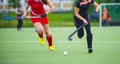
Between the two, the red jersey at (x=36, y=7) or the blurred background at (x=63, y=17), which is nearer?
the red jersey at (x=36, y=7)

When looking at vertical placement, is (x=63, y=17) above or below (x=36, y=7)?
below

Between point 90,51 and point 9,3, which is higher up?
point 90,51

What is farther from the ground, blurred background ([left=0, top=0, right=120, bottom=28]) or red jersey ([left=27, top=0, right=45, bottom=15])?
Answer: red jersey ([left=27, top=0, right=45, bottom=15])

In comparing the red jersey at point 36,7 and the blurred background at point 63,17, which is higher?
the red jersey at point 36,7

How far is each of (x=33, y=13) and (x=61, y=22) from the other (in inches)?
957

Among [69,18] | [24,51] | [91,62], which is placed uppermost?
[91,62]

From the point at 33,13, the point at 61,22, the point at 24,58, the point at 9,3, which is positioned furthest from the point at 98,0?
the point at 24,58

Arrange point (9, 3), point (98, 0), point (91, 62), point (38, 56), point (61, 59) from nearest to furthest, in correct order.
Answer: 1. point (91, 62)
2. point (61, 59)
3. point (38, 56)
4. point (98, 0)
5. point (9, 3)

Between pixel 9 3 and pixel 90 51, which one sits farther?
pixel 9 3

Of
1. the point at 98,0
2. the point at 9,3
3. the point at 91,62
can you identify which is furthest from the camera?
the point at 9,3

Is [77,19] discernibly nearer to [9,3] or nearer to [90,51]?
[90,51]

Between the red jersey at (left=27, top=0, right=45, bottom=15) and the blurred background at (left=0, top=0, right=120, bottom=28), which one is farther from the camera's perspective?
the blurred background at (left=0, top=0, right=120, bottom=28)

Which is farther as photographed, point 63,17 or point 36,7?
point 63,17

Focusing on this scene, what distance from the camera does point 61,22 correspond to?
39.4 meters
